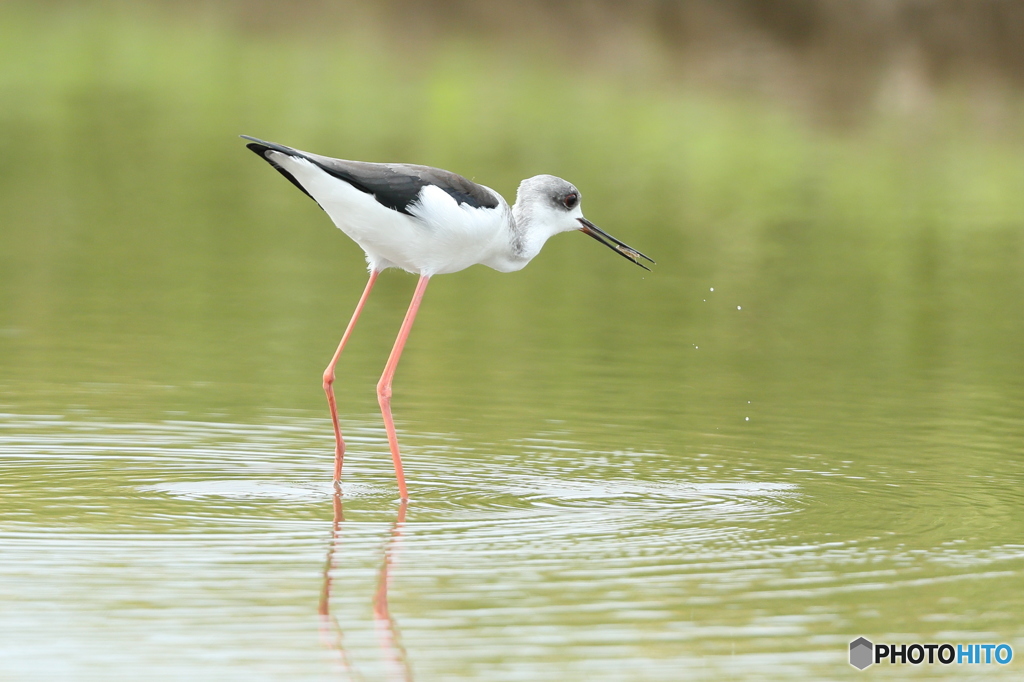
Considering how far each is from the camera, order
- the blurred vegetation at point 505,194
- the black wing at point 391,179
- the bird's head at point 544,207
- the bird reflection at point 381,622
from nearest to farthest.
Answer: the bird reflection at point 381,622, the black wing at point 391,179, the bird's head at point 544,207, the blurred vegetation at point 505,194

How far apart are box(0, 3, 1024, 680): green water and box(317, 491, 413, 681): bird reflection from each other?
0.08ft

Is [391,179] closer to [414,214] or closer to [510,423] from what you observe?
[414,214]

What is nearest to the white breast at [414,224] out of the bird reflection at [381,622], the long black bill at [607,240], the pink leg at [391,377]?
the pink leg at [391,377]

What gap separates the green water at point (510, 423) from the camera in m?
6.52

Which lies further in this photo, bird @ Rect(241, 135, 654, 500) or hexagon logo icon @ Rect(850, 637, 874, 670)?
bird @ Rect(241, 135, 654, 500)

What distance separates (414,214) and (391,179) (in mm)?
232

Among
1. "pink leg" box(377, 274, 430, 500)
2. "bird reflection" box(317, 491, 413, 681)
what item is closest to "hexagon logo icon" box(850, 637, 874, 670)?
"bird reflection" box(317, 491, 413, 681)

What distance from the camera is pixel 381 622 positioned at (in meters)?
6.52

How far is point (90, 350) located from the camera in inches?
499

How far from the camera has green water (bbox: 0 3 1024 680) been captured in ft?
21.4

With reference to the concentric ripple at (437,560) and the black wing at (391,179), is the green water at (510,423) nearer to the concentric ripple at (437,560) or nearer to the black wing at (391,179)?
the concentric ripple at (437,560)

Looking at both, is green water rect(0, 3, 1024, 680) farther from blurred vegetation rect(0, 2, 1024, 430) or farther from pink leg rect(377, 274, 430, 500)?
pink leg rect(377, 274, 430, 500)

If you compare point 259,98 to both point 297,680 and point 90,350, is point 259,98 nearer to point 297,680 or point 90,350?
point 90,350

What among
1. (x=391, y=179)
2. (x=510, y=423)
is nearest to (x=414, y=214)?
(x=391, y=179)
